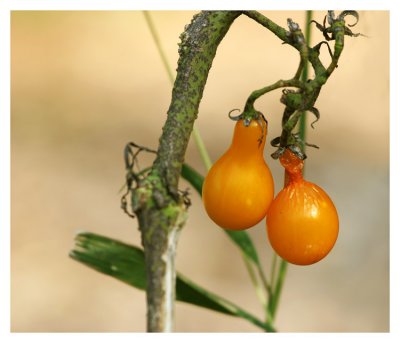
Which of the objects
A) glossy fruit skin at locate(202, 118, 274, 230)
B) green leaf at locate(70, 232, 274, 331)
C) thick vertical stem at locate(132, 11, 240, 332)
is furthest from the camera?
green leaf at locate(70, 232, 274, 331)

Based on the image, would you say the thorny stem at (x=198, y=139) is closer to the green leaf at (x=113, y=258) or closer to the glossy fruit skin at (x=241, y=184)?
the green leaf at (x=113, y=258)

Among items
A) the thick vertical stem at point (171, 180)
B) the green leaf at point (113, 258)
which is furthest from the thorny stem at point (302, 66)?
the green leaf at point (113, 258)

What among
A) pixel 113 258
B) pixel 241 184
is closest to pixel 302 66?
pixel 241 184

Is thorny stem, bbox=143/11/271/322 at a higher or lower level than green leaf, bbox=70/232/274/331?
higher

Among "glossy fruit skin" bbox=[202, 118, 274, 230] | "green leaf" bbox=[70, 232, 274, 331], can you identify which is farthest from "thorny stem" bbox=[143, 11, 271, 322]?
"glossy fruit skin" bbox=[202, 118, 274, 230]

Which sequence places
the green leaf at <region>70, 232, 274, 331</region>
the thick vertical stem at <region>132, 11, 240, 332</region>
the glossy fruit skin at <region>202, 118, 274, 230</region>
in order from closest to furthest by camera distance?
the thick vertical stem at <region>132, 11, 240, 332</region> → the glossy fruit skin at <region>202, 118, 274, 230</region> → the green leaf at <region>70, 232, 274, 331</region>

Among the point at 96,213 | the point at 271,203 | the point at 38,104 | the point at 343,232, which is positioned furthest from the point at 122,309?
the point at 271,203

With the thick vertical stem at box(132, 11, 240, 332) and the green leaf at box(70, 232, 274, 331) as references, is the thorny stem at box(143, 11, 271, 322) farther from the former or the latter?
the thick vertical stem at box(132, 11, 240, 332)
